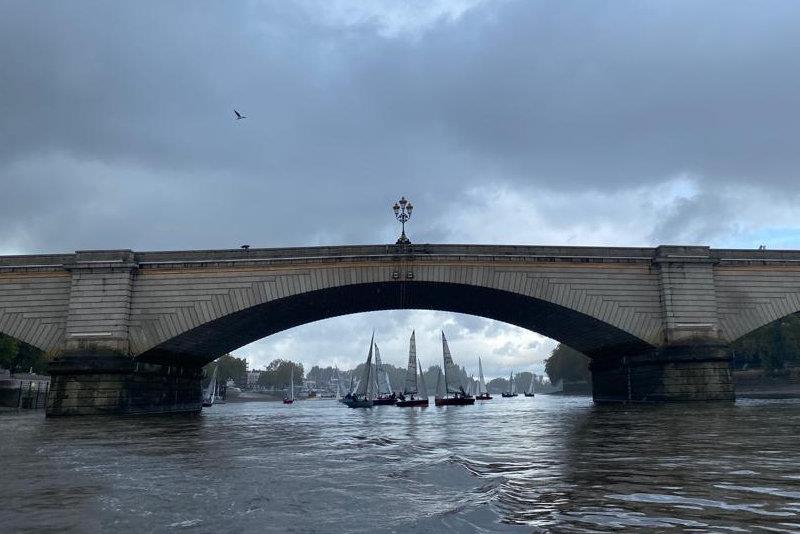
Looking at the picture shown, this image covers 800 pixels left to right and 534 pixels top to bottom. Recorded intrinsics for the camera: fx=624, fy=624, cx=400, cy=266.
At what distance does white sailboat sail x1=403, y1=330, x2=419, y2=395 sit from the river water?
67806mm

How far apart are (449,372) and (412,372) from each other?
1017 centimetres

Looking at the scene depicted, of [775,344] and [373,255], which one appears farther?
[775,344]

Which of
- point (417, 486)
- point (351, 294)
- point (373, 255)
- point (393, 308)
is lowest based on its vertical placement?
point (417, 486)

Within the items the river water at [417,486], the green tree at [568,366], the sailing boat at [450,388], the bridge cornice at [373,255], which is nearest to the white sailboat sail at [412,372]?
the sailing boat at [450,388]

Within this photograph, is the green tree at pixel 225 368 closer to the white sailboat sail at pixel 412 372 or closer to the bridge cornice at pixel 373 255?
the white sailboat sail at pixel 412 372

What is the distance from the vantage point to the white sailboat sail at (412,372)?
294ft

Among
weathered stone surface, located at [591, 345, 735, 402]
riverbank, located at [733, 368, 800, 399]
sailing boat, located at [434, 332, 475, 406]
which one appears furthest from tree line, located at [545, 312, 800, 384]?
weathered stone surface, located at [591, 345, 735, 402]

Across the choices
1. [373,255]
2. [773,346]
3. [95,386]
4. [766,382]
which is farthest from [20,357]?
[766,382]

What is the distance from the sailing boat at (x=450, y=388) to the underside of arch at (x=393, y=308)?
21.4 m

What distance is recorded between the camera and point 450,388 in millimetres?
103062

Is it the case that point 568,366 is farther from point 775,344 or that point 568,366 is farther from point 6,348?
point 6,348

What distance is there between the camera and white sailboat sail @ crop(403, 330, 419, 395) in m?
89.5

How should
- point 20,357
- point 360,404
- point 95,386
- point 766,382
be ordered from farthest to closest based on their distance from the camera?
point 766,382 < point 20,357 < point 360,404 < point 95,386

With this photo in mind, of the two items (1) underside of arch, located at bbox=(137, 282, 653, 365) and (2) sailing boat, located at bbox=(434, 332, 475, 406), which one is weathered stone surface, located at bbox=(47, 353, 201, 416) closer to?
(1) underside of arch, located at bbox=(137, 282, 653, 365)
